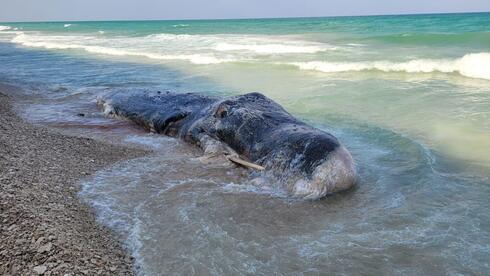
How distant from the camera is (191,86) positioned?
1379 centimetres

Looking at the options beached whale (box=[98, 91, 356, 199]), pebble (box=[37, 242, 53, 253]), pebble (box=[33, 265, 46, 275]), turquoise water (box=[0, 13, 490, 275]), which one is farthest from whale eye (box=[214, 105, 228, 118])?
pebble (box=[33, 265, 46, 275])

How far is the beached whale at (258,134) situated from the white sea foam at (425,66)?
8832 millimetres

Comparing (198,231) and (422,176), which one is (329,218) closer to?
(198,231)

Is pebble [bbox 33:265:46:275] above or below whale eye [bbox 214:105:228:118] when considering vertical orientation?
below

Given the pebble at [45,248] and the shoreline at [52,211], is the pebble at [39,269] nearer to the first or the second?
the shoreline at [52,211]

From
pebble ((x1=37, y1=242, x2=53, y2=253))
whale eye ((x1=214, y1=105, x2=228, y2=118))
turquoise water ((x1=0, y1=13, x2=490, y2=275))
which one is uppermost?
whale eye ((x1=214, y1=105, x2=228, y2=118))

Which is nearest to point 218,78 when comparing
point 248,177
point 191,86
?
point 191,86

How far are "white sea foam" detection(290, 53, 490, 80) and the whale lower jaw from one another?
9884mm

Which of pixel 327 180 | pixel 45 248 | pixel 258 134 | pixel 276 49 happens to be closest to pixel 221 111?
pixel 258 134

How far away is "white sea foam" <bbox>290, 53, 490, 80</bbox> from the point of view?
14.5m

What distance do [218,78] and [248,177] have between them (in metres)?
9.38

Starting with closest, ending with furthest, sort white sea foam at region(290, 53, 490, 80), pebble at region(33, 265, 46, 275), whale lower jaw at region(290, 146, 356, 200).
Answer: pebble at region(33, 265, 46, 275) → whale lower jaw at region(290, 146, 356, 200) → white sea foam at region(290, 53, 490, 80)

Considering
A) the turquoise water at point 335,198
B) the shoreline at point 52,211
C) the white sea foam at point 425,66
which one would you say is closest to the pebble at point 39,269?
the shoreline at point 52,211

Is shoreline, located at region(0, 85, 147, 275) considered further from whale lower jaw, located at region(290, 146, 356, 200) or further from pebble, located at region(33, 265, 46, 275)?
whale lower jaw, located at region(290, 146, 356, 200)
